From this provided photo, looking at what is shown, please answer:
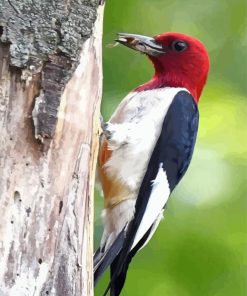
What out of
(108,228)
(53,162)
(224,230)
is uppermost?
(53,162)

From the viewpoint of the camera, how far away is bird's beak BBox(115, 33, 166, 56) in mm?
4246

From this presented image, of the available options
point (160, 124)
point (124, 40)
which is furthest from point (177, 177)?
point (124, 40)

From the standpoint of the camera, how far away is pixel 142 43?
4320 millimetres

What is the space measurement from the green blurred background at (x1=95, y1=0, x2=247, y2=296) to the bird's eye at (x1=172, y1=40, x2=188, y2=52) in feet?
1.65

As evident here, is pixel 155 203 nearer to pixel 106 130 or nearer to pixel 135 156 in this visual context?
pixel 135 156

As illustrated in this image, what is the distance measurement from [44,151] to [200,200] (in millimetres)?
1947

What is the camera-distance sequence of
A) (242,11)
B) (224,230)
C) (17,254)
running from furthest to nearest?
(242,11)
(224,230)
(17,254)

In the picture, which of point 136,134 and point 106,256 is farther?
point 136,134

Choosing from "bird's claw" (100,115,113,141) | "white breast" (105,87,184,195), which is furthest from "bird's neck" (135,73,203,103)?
"bird's claw" (100,115,113,141)

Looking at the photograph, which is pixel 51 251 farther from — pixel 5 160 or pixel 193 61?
pixel 193 61

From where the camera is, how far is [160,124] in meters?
4.12

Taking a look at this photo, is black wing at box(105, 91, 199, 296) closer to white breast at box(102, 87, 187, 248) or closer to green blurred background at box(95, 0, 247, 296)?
white breast at box(102, 87, 187, 248)

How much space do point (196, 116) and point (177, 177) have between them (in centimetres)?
28

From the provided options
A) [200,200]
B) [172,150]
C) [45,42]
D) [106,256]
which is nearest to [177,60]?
[172,150]
